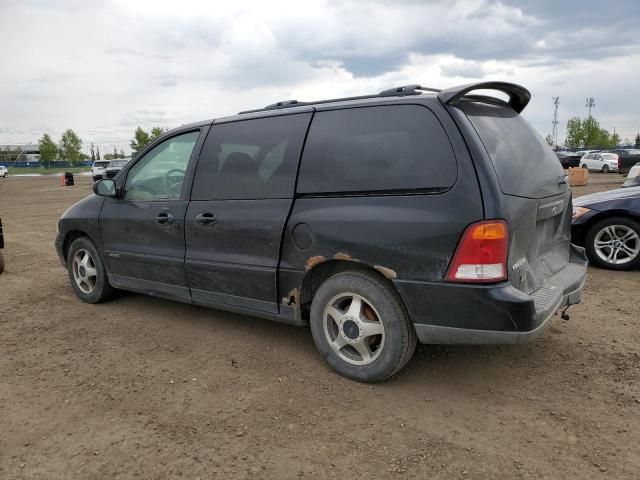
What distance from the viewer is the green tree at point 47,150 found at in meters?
93.8

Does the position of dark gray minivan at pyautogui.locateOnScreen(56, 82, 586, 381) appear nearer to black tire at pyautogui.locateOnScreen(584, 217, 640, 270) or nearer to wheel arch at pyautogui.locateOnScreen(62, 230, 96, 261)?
wheel arch at pyautogui.locateOnScreen(62, 230, 96, 261)

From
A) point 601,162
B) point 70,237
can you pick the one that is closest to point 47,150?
point 601,162

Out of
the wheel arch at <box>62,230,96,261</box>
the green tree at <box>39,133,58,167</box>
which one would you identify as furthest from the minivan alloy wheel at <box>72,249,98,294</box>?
the green tree at <box>39,133,58,167</box>

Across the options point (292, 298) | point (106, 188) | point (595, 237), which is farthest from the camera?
point (595, 237)

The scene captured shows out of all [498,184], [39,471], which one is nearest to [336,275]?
[498,184]

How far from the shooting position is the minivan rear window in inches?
113

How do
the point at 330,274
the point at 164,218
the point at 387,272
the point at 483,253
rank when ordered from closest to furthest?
the point at 483,253, the point at 387,272, the point at 330,274, the point at 164,218

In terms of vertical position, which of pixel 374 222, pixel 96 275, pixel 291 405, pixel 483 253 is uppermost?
pixel 374 222

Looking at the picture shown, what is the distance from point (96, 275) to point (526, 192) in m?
4.00

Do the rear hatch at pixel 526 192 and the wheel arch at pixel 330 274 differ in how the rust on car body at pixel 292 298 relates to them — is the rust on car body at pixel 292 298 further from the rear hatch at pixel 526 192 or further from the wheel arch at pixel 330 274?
the rear hatch at pixel 526 192

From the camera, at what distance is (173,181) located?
4.15m

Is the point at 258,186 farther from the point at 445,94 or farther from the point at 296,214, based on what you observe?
the point at 445,94

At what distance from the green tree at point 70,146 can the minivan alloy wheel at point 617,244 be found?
340 ft

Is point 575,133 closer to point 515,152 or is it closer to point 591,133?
point 591,133
